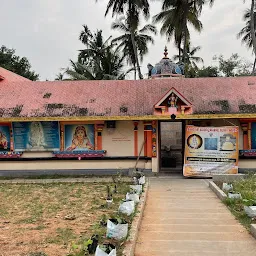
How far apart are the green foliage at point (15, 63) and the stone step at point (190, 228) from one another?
89.1ft

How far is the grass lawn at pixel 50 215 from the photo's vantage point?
5.41 m

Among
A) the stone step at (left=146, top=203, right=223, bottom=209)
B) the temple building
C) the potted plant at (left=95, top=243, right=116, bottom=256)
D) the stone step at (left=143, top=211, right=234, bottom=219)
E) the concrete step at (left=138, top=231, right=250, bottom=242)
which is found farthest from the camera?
the temple building

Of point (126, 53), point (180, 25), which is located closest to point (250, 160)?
point (180, 25)

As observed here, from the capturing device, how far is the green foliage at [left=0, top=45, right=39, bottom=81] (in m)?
31.4

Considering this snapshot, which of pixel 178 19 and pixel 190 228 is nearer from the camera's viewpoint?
pixel 190 228

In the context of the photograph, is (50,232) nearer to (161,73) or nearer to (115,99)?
(115,99)

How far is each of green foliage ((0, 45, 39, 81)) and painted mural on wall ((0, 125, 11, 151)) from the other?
1822 centimetres

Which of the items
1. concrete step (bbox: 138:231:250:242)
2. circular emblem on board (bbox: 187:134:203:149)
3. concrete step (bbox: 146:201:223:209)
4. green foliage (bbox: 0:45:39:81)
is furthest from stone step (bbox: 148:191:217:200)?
green foliage (bbox: 0:45:39:81)

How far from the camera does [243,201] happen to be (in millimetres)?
8242

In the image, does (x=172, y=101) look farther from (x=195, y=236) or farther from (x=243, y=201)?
(x=195, y=236)

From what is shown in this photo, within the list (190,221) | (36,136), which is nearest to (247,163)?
(190,221)

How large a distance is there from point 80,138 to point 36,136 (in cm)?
171

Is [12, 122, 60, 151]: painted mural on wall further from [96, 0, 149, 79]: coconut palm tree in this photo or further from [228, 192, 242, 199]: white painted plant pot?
[96, 0, 149, 79]: coconut palm tree

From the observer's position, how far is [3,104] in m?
14.4
